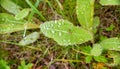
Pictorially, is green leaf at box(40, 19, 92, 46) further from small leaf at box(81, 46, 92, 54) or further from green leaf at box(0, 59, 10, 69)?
green leaf at box(0, 59, 10, 69)

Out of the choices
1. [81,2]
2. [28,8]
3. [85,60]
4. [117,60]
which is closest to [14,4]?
[28,8]

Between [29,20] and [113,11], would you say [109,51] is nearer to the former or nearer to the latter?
[113,11]

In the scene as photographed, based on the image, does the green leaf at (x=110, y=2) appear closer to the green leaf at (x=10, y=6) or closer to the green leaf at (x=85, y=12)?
the green leaf at (x=85, y=12)

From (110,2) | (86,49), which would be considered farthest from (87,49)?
(110,2)

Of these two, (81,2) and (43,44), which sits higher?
(81,2)

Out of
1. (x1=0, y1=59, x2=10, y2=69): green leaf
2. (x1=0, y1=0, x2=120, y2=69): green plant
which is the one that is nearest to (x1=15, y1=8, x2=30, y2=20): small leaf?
(x1=0, y1=0, x2=120, y2=69): green plant

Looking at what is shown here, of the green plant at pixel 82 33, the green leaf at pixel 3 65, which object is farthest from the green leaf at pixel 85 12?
the green leaf at pixel 3 65

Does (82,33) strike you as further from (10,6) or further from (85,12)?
(10,6)
